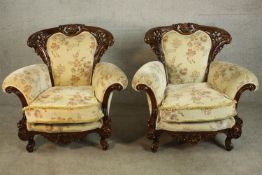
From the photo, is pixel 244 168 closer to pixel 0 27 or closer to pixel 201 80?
pixel 201 80

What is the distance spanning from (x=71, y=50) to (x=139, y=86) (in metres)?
0.76

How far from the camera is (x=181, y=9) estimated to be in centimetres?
283

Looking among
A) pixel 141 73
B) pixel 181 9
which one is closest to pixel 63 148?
pixel 141 73

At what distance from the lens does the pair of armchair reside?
2104mm

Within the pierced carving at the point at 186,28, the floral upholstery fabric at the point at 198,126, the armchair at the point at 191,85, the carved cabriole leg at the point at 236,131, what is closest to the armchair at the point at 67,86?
the armchair at the point at 191,85

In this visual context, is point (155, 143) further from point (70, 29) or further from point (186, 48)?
point (70, 29)

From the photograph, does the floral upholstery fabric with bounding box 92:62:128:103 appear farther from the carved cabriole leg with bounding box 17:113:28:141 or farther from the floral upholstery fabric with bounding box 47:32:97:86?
the carved cabriole leg with bounding box 17:113:28:141

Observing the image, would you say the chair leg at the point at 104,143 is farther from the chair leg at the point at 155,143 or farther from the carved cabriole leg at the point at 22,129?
the carved cabriole leg at the point at 22,129

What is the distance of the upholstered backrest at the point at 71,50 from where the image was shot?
254 centimetres

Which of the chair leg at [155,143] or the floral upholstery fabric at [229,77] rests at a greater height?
the floral upholstery fabric at [229,77]

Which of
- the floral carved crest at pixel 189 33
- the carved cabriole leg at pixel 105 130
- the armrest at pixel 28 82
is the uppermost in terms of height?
the floral carved crest at pixel 189 33

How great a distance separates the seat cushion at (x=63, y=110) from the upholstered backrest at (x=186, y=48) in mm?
724

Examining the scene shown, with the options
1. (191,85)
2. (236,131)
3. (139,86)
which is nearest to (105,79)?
(139,86)

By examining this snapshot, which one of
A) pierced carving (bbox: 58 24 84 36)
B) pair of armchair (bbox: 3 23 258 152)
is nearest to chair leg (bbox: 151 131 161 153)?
pair of armchair (bbox: 3 23 258 152)
